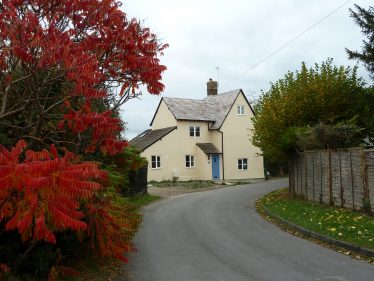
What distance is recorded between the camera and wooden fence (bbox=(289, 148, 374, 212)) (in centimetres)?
1532

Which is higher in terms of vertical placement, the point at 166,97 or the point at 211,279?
the point at 166,97

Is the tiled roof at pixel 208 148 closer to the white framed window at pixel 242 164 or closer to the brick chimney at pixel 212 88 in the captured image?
the white framed window at pixel 242 164

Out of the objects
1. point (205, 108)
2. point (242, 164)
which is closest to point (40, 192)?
point (242, 164)

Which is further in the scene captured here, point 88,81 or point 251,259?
point 251,259

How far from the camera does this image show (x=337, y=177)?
1747 centimetres

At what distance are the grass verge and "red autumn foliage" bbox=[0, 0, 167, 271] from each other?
249 inches

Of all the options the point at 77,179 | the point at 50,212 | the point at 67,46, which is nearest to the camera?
the point at 50,212

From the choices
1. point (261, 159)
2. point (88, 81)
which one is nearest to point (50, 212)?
point (88, 81)

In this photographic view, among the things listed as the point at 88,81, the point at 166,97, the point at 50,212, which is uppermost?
the point at 166,97

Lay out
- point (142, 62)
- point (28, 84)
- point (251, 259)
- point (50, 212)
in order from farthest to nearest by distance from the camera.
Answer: point (251, 259), point (142, 62), point (28, 84), point (50, 212)

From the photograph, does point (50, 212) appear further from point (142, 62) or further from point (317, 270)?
point (317, 270)

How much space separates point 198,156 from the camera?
143 feet

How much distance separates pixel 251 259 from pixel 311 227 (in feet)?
13.8

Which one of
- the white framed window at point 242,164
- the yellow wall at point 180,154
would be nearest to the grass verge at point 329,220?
the yellow wall at point 180,154
